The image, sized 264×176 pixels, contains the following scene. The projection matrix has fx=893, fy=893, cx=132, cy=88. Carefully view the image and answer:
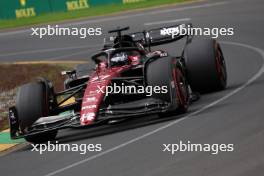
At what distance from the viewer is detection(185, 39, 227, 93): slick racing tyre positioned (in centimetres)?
1452

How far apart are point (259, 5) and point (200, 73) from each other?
1288 centimetres

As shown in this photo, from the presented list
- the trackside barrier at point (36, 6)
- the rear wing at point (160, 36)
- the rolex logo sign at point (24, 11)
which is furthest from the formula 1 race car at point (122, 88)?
the rolex logo sign at point (24, 11)

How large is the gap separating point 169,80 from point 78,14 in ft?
74.4

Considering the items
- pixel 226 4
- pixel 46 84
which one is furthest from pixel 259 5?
pixel 46 84

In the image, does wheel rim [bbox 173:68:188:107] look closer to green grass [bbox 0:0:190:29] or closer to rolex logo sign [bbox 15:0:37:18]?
green grass [bbox 0:0:190:29]

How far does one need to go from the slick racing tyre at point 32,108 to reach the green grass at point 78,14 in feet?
63.0

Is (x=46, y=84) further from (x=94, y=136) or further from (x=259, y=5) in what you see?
(x=259, y=5)

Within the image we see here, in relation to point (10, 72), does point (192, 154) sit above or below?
above

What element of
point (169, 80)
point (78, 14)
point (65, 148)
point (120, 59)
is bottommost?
point (78, 14)

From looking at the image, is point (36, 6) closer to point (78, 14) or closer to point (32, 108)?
point (78, 14)

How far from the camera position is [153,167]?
32.5ft

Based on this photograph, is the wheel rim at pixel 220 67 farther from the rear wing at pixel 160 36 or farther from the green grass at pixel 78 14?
the green grass at pixel 78 14

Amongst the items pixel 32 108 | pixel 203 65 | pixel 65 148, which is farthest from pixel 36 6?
pixel 65 148

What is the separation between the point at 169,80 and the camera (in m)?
12.8
